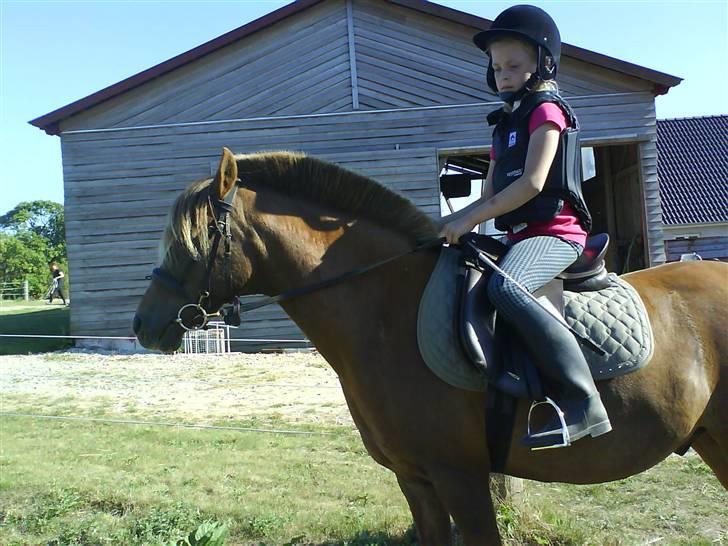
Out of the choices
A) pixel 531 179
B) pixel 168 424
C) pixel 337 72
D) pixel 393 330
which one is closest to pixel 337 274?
pixel 393 330

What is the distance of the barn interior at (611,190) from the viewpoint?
14.6m

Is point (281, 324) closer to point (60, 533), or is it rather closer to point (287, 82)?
Answer: point (287, 82)

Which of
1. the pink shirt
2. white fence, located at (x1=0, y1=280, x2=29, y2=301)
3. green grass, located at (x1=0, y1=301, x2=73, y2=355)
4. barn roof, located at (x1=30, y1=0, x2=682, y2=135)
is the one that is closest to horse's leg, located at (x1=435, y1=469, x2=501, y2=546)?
the pink shirt

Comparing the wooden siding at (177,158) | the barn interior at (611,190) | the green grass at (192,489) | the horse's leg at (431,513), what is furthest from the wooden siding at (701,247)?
the horse's leg at (431,513)

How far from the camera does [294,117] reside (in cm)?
1343

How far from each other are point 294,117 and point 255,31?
212 centimetres

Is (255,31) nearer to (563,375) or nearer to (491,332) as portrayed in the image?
(491,332)

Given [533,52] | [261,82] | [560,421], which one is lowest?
[560,421]

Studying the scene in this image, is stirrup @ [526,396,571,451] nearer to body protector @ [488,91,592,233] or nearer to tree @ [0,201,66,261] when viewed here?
body protector @ [488,91,592,233]

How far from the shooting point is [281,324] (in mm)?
13805

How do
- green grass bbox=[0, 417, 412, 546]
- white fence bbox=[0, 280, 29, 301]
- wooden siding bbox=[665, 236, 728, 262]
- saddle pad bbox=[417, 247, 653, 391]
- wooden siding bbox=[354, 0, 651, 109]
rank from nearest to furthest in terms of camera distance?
saddle pad bbox=[417, 247, 653, 391]
green grass bbox=[0, 417, 412, 546]
wooden siding bbox=[354, 0, 651, 109]
wooden siding bbox=[665, 236, 728, 262]
white fence bbox=[0, 280, 29, 301]

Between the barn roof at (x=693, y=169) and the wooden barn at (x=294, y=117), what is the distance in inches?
368

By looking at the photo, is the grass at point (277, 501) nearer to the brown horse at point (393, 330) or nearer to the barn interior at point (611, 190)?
the brown horse at point (393, 330)

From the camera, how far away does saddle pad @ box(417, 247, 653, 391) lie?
2.38m
